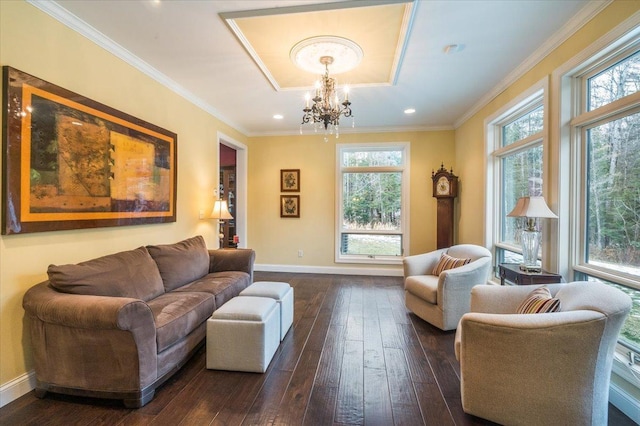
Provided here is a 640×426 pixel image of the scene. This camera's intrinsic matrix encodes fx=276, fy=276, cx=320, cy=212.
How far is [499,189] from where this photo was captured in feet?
12.1

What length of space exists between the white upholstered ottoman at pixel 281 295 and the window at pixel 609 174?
257 centimetres

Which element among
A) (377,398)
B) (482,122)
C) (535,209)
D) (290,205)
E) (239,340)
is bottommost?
(377,398)

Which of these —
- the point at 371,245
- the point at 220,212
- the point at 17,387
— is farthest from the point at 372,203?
the point at 17,387

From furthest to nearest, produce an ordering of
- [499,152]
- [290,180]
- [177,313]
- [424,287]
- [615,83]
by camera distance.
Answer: [290,180] → [499,152] → [424,287] → [177,313] → [615,83]

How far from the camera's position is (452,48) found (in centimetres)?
255

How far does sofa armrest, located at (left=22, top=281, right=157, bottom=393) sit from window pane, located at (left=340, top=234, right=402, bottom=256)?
395cm

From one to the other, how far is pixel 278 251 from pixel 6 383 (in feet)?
12.9

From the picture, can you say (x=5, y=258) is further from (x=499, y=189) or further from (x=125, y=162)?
(x=499, y=189)

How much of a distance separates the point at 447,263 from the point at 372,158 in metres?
2.66

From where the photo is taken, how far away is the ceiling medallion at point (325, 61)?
8.17ft

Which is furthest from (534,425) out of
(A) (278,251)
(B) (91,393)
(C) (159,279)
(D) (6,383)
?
(A) (278,251)

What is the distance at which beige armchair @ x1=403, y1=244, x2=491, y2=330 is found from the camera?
9.34 feet

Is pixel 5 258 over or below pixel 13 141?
below

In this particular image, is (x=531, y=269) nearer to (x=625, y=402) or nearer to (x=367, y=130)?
(x=625, y=402)
